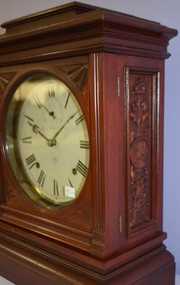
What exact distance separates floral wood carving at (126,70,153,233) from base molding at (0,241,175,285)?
0.09 meters

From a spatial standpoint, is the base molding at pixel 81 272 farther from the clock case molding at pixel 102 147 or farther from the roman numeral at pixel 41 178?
the roman numeral at pixel 41 178

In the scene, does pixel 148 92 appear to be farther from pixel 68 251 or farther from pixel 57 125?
pixel 68 251

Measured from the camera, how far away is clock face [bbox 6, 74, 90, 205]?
2.70 ft

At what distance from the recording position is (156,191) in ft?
2.99

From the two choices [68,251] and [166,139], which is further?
[166,139]

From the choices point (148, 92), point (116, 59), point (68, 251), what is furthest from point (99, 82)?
point (68, 251)

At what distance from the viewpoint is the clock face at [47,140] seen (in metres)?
0.82

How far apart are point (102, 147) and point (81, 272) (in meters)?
0.29

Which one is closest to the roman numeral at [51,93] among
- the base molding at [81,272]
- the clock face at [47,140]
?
the clock face at [47,140]

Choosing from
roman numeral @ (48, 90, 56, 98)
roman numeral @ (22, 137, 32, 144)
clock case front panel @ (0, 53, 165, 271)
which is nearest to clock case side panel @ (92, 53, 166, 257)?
clock case front panel @ (0, 53, 165, 271)

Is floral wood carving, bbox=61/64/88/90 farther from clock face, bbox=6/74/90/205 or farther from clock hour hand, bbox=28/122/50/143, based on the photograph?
clock hour hand, bbox=28/122/50/143

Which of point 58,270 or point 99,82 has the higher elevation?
point 99,82

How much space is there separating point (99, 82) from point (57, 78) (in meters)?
0.13

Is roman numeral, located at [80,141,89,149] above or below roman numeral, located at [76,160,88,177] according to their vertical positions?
above
